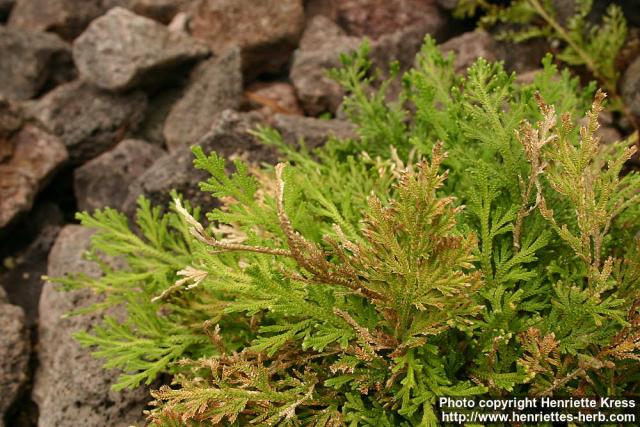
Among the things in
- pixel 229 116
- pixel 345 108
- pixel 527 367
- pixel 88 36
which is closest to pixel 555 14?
pixel 345 108

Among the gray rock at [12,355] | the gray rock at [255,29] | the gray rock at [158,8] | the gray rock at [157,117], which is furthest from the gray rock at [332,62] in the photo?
the gray rock at [12,355]

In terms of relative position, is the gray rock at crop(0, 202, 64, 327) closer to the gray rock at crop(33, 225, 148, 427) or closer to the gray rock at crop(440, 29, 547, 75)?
the gray rock at crop(33, 225, 148, 427)

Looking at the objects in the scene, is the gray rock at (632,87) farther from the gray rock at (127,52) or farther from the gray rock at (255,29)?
the gray rock at (127,52)

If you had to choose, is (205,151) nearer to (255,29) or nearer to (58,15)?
(255,29)

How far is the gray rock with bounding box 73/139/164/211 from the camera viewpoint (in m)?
4.13

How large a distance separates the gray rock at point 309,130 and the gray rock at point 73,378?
52.3 inches

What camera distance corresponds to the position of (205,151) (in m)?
3.36

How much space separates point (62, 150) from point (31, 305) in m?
1.09

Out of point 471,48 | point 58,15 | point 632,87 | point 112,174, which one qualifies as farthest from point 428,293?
point 58,15

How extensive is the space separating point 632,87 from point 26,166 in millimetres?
3915

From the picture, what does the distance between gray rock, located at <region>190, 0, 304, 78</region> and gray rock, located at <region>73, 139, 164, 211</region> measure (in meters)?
1.06

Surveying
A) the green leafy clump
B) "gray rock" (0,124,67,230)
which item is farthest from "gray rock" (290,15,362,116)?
"gray rock" (0,124,67,230)

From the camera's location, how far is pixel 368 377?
1887 mm

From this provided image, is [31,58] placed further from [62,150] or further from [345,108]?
[345,108]
